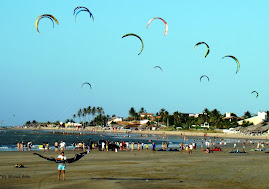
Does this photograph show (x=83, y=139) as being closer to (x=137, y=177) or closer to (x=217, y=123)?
(x=217, y=123)

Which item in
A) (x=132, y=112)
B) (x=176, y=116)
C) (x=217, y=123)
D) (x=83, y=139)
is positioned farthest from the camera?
(x=132, y=112)

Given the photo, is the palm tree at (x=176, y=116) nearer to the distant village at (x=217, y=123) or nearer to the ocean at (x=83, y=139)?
the distant village at (x=217, y=123)

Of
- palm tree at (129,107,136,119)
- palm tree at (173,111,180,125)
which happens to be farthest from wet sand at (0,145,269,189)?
palm tree at (129,107,136,119)

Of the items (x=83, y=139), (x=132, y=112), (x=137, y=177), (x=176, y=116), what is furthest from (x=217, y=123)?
(x=137, y=177)

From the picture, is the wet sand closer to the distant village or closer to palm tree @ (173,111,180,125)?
the distant village

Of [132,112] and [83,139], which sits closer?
[83,139]

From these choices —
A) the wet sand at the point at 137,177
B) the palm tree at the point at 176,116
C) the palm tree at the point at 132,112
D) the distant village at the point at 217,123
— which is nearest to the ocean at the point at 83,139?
the distant village at the point at 217,123

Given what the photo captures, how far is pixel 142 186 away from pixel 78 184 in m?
2.68

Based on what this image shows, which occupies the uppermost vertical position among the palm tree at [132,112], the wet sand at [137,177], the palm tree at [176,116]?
the palm tree at [132,112]

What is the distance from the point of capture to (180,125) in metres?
136

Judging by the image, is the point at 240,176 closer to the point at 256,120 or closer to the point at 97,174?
the point at 97,174

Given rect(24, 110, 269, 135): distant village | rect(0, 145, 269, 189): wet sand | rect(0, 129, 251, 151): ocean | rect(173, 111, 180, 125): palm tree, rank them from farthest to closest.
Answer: rect(173, 111, 180, 125): palm tree, rect(24, 110, 269, 135): distant village, rect(0, 129, 251, 151): ocean, rect(0, 145, 269, 189): wet sand

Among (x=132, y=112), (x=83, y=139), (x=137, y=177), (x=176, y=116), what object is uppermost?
(x=132, y=112)

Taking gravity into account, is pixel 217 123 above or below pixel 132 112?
below
